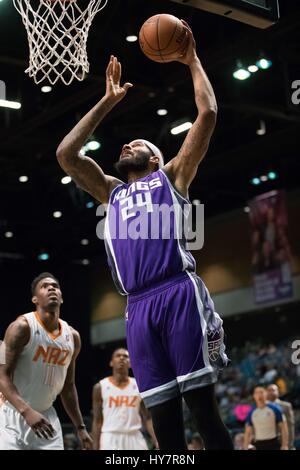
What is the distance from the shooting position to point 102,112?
3.94m

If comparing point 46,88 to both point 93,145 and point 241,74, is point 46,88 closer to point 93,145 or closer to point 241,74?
point 93,145

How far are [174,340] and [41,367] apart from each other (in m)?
2.31

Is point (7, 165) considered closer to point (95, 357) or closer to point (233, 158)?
point (233, 158)

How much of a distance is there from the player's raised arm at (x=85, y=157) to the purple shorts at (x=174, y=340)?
0.69 m

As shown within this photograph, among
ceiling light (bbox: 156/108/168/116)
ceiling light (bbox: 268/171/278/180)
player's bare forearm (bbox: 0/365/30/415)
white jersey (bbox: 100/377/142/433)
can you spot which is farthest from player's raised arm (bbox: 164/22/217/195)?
ceiling light (bbox: 268/171/278/180)

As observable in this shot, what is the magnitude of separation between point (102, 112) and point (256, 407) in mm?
8636

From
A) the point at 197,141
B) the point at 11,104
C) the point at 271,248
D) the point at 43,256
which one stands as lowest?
the point at 197,141

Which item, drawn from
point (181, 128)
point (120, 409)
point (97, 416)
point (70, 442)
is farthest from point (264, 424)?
point (181, 128)

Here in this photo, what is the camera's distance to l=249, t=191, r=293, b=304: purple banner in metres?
16.5

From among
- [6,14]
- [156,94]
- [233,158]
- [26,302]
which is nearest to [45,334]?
[6,14]

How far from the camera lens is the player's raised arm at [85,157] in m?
A: 3.92

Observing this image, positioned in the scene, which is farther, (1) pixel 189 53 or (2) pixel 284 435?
(2) pixel 284 435

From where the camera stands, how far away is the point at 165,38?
417cm

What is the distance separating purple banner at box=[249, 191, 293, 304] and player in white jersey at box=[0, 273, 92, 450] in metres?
11.0
